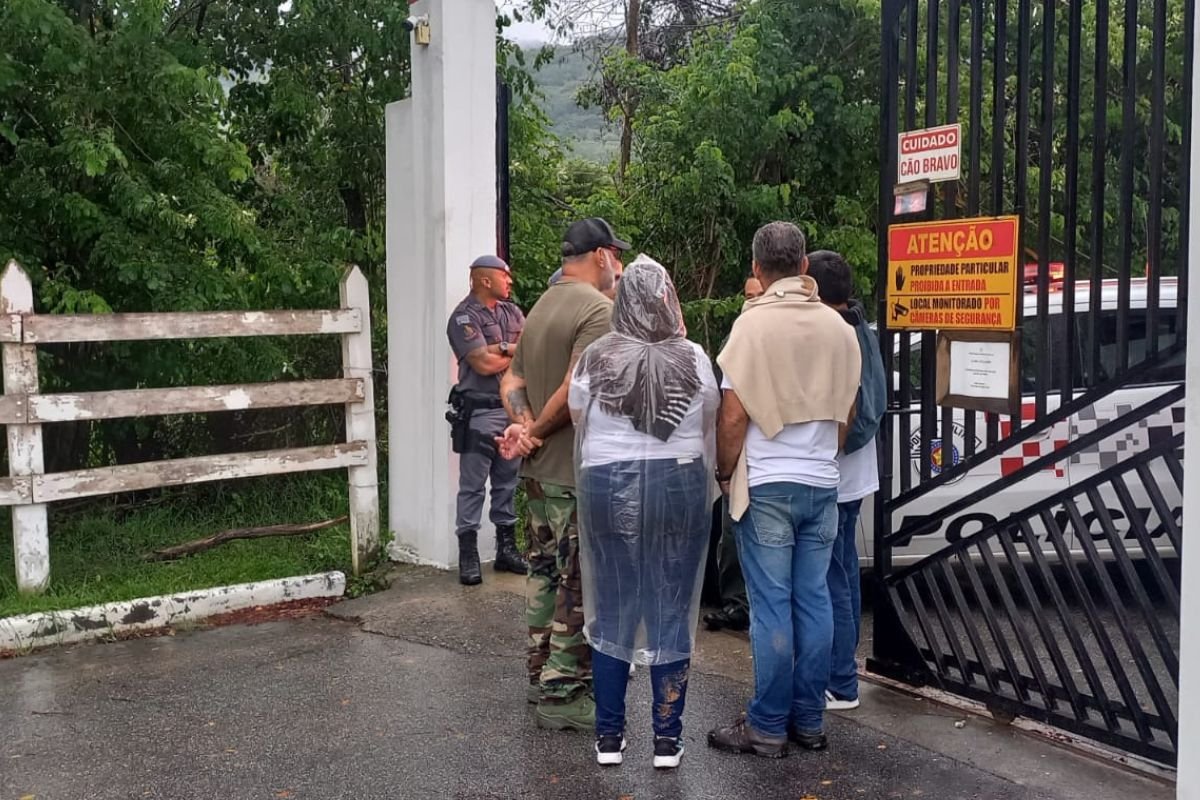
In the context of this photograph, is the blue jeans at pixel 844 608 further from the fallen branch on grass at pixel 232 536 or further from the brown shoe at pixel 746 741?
the fallen branch on grass at pixel 232 536

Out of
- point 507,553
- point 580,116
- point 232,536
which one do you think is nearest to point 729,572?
point 507,553

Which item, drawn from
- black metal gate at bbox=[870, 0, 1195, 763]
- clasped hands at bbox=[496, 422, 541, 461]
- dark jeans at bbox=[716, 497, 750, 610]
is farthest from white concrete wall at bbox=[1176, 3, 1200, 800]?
dark jeans at bbox=[716, 497, 750, 610]

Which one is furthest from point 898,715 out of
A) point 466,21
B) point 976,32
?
point 466,21

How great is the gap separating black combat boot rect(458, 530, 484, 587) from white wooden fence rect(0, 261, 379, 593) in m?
0.58

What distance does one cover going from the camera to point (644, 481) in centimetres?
402

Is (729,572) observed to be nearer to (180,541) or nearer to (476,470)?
(476,470)

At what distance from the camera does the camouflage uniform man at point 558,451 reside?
4.47 m

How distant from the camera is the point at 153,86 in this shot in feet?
23.1

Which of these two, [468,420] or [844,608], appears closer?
[844,608]

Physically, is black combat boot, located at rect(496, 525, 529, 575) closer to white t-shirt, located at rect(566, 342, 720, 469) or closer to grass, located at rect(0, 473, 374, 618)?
grass, located at rect(0, 473, 374, 618)

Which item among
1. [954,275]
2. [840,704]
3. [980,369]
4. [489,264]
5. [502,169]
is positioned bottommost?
[840,704]

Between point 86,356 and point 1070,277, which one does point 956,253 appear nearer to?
point 1070,277

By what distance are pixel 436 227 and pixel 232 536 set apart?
2244mm

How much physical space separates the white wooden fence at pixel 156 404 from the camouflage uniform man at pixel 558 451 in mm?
2278
